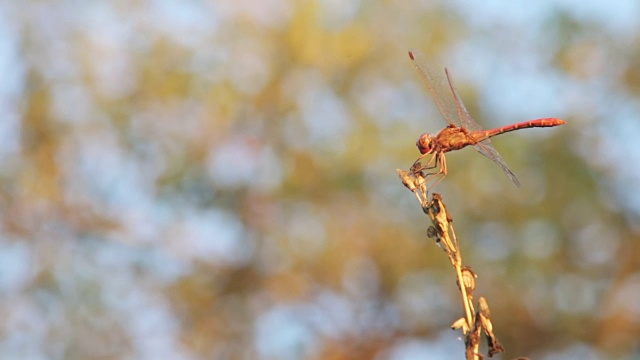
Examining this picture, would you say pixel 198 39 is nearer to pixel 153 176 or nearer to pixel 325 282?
pixel 153 176

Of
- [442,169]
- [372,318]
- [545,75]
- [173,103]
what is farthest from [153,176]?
[442,169]

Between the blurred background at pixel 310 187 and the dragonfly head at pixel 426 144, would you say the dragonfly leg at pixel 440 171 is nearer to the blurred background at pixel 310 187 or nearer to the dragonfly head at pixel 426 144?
the dragonfly head at pixel 426 144

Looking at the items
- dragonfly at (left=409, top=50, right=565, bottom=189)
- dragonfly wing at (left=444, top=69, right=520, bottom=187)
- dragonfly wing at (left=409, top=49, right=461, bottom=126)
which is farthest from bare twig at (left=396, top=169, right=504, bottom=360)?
dragonfly wing at (left=409, top=49, right=461, bottom=126)

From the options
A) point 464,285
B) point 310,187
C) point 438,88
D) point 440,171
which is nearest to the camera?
point 464,285

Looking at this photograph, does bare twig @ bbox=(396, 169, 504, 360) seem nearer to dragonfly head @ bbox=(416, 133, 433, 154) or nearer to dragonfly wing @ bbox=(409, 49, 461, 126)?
dragonfly head @ bbox=(416, 133, 433, 154)

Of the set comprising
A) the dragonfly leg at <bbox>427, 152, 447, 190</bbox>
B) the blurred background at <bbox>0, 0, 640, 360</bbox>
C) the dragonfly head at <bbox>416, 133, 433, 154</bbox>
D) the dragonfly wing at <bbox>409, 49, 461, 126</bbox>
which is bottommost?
the dragonfly leg at <bbox>427, 152, 447, 190</bbox>

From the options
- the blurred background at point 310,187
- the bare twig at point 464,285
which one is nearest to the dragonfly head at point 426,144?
the bare twig at point 464,285

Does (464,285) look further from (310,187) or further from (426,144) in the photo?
(310,187)

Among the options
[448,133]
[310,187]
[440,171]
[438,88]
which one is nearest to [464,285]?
[440,171]
